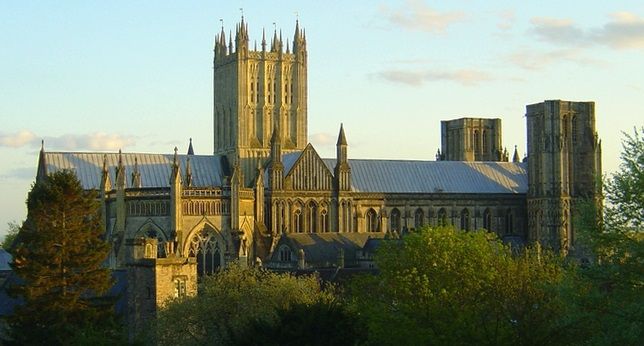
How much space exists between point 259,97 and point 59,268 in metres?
65.3

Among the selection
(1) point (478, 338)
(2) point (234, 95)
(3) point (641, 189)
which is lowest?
(1) point (478, 338)

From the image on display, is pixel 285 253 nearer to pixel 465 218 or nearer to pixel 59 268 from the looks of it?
pixel 465 218

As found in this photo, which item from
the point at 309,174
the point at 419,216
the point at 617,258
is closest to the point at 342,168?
the point at 309,174

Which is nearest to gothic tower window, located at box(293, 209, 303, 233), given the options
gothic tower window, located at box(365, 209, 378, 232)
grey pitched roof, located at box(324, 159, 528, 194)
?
gothic tower window, located at box(365, 209, 378, 232)

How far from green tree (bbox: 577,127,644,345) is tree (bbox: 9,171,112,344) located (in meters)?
21.7

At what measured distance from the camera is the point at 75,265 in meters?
54.2

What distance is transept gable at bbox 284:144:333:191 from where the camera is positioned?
334 ft

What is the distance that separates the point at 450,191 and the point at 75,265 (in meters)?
59.2

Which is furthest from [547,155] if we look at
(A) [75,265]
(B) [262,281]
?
(A) [75,265]

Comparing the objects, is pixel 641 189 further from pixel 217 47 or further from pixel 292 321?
Result: pixel 217 47

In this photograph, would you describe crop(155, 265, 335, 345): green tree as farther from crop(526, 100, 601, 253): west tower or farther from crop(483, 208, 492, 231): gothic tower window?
crop(526, 100, 601, 253): west tower

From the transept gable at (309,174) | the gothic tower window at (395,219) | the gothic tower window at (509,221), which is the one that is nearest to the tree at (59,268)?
the transept gable at (309,174)

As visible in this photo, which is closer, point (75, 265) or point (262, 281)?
point (75, 265)

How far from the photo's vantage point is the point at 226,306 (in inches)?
2127
